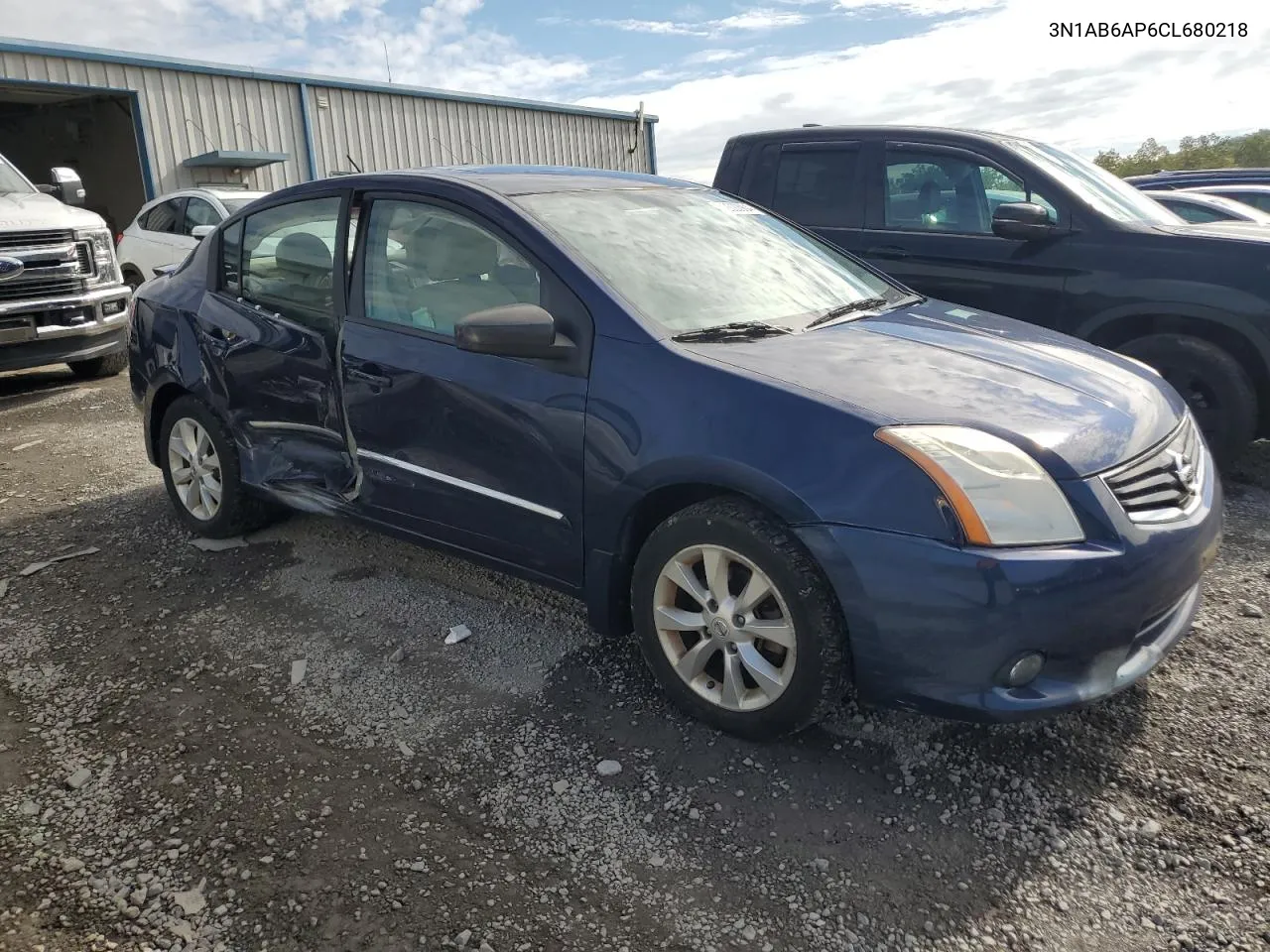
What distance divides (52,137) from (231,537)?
17.3 m

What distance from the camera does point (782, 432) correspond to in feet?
8.33

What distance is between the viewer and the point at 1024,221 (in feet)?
16.5

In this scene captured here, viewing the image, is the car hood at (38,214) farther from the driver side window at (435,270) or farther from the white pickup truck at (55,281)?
the driver side window at (435,270)

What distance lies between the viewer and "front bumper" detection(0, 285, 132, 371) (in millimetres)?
7457

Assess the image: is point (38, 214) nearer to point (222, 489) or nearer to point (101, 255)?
point (101, 255)

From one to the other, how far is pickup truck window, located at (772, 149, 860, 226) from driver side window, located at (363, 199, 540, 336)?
3.14 metres

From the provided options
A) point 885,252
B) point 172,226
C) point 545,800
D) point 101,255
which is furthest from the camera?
point 172,226

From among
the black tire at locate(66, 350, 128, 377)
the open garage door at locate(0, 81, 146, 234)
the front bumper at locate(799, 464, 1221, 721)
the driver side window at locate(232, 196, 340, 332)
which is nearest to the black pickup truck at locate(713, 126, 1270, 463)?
the front bumper at locate(799, 464, 1221, 721)

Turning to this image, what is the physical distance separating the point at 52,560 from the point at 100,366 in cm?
523

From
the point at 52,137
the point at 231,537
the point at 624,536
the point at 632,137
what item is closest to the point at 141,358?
the point at 231,537

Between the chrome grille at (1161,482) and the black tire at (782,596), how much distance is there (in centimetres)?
80

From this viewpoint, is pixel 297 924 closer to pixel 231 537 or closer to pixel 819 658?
pixel 819 658

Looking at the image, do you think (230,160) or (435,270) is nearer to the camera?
(435,270)

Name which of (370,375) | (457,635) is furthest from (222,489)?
(457,635)
